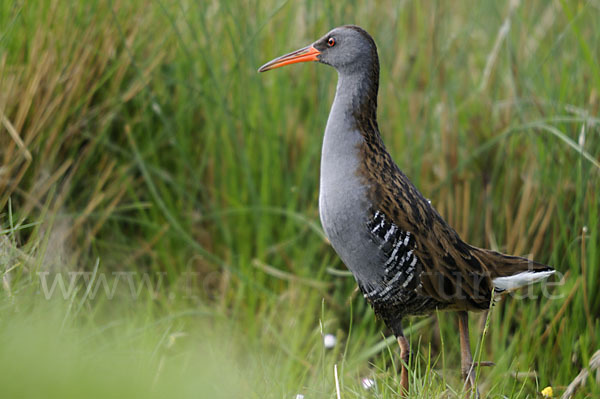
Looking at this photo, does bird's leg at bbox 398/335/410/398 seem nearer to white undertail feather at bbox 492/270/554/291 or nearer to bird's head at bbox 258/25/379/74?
white undertail feather at bbox 492/270/554/291

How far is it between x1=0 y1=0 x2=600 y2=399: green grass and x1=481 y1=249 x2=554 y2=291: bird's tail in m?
0.59

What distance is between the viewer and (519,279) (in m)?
2.69

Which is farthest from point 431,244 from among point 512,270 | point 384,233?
point 512,270

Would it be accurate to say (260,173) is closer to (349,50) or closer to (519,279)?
(349,50)

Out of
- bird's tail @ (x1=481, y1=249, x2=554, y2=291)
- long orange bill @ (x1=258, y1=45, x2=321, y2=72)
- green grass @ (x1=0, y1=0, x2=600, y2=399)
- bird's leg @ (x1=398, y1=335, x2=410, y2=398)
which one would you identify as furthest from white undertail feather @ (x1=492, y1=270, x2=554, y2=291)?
long orange bill @ (x1=258, y1=45, x2=321, y2=72)

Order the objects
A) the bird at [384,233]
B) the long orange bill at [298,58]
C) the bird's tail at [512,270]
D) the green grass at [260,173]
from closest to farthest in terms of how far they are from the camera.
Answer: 1. the bird at [384,233]
2. the bird's tail at [512,270]
3. the long orange bill at [298,58]
4. the green grass at [260,173]

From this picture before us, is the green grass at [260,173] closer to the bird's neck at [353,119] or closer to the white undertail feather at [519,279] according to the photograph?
the white undertail feather at [519,279]

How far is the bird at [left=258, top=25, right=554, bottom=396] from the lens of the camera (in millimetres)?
2551

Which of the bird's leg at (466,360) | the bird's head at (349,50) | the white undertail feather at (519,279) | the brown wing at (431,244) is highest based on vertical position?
the bird's head at (349,50)

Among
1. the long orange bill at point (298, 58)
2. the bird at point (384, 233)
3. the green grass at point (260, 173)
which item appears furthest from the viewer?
the green grass at point (260, 173)

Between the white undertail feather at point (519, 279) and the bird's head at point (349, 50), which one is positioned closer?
the white undertail feather at point (519, 279)

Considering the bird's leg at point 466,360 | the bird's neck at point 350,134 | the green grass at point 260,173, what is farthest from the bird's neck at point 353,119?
the green grass at point 260,173

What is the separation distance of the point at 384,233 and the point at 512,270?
526 mm

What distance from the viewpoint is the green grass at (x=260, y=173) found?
3.36 m
